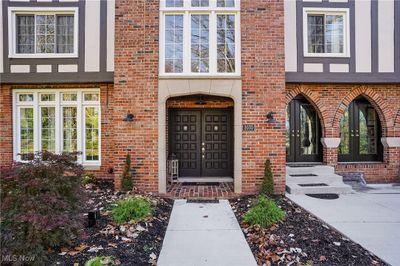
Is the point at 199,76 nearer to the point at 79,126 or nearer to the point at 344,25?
the point at 79,126

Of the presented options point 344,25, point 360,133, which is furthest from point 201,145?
point 344,25

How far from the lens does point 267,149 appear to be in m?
6.96

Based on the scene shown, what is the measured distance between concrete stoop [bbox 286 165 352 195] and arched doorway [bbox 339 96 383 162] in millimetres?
1489

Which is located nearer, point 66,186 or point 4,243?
point 4,243

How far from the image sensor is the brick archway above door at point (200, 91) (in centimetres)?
696

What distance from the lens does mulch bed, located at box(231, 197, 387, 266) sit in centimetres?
359

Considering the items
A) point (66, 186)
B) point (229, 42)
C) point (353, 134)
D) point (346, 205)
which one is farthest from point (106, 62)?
point (353, 134)

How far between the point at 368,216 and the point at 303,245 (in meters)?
2.28

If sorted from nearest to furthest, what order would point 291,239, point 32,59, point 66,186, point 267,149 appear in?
point 66,186 → point 291,239 → point 267,149 → point 32,59

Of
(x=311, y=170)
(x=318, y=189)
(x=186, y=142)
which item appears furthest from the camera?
(x=186, y=142)

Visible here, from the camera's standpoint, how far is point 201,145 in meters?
8.91

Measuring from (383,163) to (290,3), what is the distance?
250 inches

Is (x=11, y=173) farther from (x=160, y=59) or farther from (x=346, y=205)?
(x=346, y=205)

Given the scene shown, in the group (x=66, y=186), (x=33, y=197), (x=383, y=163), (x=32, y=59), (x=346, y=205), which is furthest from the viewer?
(x=383, y=163)
